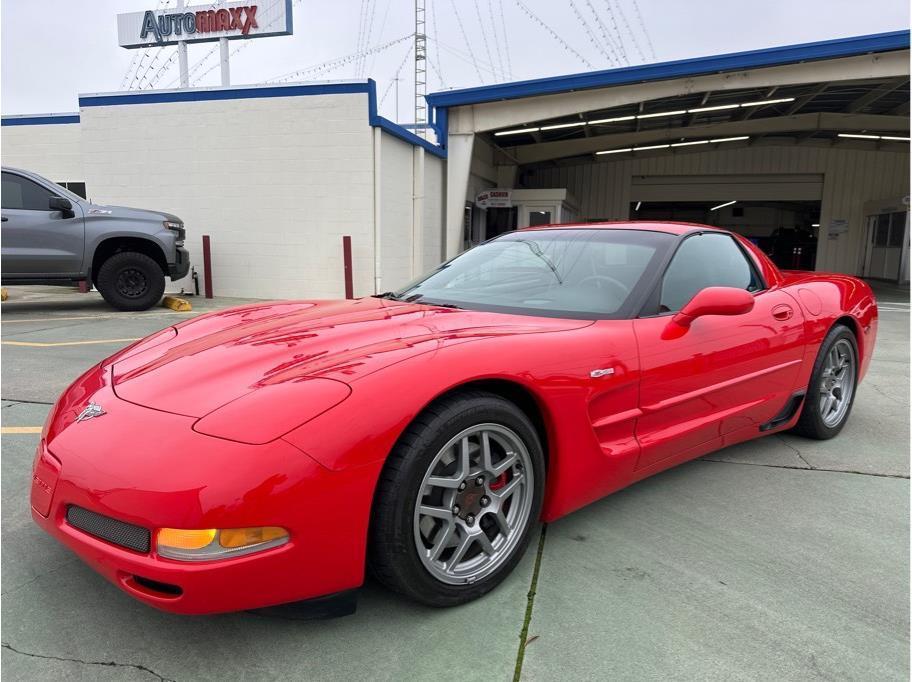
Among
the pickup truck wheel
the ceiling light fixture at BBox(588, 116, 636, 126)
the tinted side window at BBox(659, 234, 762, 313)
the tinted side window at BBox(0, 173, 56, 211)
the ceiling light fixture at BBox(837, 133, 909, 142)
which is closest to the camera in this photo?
the tinted side window at BBox(659, 234, 762, 313)

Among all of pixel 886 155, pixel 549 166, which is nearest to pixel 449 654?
pixel 549 166

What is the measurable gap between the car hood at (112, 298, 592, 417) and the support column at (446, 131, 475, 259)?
11468 millimetres

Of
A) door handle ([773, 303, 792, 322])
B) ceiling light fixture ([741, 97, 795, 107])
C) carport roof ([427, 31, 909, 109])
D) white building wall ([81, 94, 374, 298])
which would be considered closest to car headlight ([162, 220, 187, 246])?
white building wall ([81, 94, 374, 298])

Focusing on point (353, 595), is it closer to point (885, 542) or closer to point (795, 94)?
point (885, 542)

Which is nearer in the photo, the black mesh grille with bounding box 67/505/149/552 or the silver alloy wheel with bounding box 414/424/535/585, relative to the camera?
the black mesh grille with bounding box 67/505/149/552

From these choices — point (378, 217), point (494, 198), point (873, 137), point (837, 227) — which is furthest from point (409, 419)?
point (837, 227)

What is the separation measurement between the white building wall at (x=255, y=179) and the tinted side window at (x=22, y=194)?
11.3 ft

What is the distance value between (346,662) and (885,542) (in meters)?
2.14

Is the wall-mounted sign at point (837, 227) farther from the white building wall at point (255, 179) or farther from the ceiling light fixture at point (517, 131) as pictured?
the white building wall at point (255, 179)

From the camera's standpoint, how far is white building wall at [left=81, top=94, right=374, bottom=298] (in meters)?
10.8

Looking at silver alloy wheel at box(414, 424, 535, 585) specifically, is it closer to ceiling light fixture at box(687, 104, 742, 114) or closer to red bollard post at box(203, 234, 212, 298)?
red bollard post at box(203, 234, 212, 298)

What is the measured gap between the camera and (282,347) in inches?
83.2


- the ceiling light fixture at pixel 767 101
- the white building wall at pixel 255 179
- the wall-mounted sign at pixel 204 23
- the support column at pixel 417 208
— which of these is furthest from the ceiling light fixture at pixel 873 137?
the wall-mounted sign at pixel 204 23

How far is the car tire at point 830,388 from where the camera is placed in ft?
11.3
